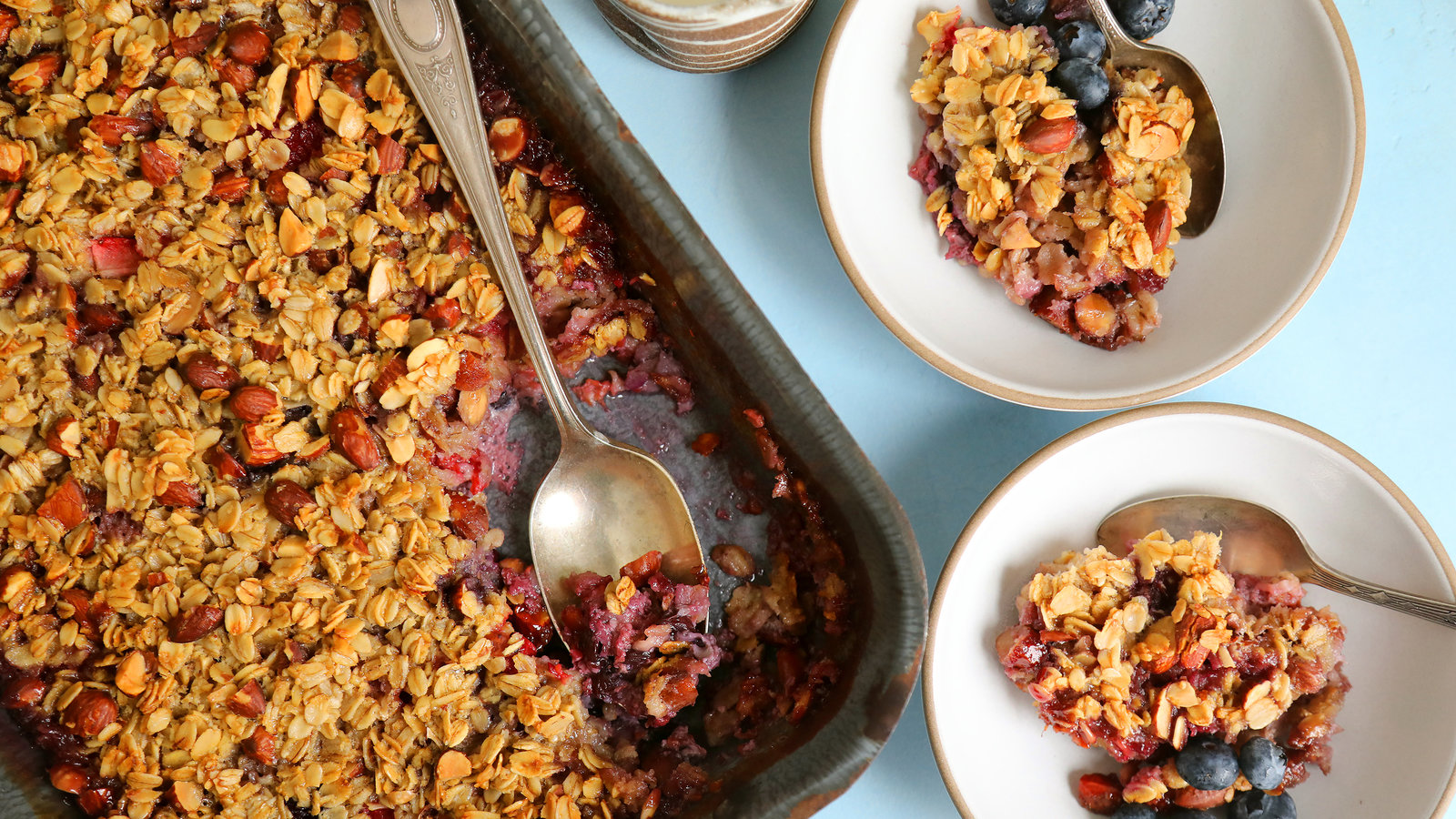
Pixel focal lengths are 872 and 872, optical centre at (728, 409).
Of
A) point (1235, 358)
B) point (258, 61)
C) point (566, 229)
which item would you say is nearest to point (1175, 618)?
point (1235, 358)

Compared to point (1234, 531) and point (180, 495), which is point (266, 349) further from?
point (1234, 531)

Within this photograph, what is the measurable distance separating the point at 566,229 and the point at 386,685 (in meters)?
0.74

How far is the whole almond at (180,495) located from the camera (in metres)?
1.22

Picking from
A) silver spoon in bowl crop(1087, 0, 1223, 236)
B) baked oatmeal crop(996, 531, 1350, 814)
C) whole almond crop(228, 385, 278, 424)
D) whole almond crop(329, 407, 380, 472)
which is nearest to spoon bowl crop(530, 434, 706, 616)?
whole almond crop(329, 407, 380, 472)

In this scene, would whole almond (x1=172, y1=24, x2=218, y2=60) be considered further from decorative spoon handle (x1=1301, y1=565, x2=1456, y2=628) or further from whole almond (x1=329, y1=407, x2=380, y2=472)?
decorative spoon handle (x1=1301, y1=565, x2=1456, y2=628)

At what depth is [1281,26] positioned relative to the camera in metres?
1.42

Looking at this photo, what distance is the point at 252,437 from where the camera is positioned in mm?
1224

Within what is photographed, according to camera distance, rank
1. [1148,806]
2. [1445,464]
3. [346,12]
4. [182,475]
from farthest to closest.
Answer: [1445,464] → [1148,806] → [346,12] → [182,475]

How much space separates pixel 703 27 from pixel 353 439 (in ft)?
2.54

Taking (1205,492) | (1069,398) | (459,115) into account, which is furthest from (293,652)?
(1205,492)

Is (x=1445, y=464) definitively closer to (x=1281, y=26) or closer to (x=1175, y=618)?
(x=1175, y=618)

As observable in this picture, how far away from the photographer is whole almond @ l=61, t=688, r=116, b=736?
3.96 ft

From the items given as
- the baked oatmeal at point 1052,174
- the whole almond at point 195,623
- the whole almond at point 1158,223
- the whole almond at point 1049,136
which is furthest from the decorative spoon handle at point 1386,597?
the whole almond at point 195,623

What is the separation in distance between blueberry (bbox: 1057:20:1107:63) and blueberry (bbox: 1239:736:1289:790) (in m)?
1.12
